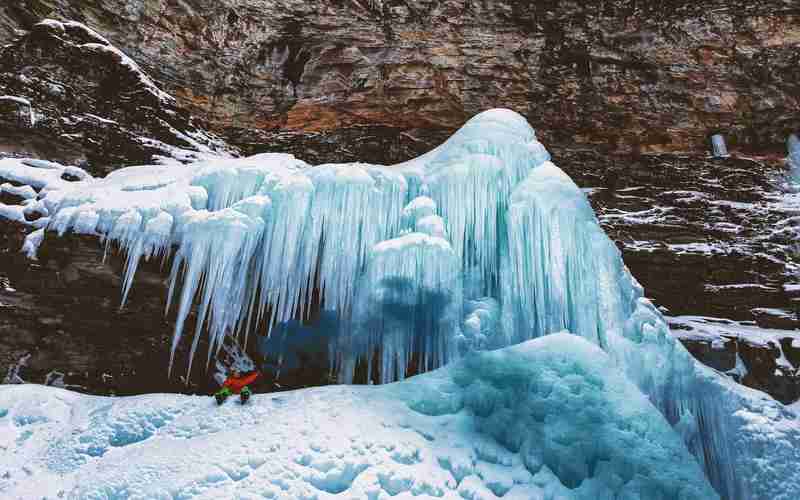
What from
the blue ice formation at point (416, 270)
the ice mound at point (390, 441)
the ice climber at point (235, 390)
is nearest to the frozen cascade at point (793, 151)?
the blue ice formation at point (416, 270)

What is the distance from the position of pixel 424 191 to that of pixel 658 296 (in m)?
4.27

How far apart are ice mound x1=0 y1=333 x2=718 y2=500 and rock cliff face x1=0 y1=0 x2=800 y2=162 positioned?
489cm

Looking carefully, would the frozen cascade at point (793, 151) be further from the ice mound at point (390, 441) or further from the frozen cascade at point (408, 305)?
the frozen cascade at point (408, 305)

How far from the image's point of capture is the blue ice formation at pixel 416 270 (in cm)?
402

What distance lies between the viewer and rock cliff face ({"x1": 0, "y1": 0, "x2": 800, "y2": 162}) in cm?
755

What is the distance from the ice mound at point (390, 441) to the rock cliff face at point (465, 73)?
489 cm

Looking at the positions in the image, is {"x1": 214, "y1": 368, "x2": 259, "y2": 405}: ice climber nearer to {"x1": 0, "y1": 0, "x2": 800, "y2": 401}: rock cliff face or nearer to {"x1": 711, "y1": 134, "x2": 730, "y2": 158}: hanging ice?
{"x1": 0, "y1": 0, "x2": 800, "y2": 401}: rock cliff face

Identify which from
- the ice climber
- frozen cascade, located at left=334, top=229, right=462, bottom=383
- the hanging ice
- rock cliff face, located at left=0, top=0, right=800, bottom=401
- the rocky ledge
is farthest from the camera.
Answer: the hanging ice

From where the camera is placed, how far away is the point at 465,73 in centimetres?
782

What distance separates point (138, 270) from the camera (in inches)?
167

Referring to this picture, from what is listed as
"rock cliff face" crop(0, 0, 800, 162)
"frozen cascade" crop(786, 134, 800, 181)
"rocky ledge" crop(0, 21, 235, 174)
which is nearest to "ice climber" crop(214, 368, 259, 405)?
"rocky ledge" crop(0, 21, 235, 174)

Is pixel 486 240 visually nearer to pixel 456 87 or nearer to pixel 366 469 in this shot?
pixel 366 469

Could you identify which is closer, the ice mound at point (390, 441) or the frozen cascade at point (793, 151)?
the ice mound at point (390, 441)

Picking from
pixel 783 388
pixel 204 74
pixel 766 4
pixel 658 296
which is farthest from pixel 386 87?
pixel 783 388
